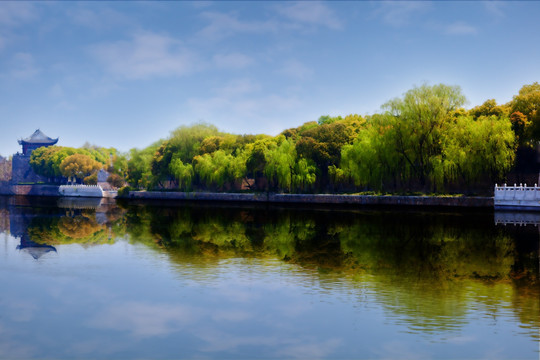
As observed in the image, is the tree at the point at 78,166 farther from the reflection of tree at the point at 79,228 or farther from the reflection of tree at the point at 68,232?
the reflection of tree at the point at 68,232

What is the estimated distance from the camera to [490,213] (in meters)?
32.8

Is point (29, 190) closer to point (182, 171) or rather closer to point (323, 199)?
point (182, 171)

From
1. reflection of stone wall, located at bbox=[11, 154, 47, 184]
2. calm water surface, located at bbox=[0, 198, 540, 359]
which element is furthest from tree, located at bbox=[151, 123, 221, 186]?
reflection of stone wall, located at bbox=[11, 154, 47, 184]

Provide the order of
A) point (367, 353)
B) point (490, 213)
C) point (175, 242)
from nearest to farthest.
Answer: point (367, 353) < point (175, 242) < point (490, 213)

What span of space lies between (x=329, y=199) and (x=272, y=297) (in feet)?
113

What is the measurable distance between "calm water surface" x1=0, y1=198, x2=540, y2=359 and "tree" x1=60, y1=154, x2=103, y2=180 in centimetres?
6440

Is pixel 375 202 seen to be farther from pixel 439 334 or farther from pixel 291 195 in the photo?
pixel 439 334

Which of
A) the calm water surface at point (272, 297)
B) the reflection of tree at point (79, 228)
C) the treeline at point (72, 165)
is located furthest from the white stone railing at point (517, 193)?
the treeline at point (72, 165)

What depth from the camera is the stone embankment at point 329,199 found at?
125ft

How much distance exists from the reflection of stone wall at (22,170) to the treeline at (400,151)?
5888 centimetres

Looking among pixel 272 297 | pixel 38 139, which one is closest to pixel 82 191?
pixel 38 139

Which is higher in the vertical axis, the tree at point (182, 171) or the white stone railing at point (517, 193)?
the tree at point (182, 171)

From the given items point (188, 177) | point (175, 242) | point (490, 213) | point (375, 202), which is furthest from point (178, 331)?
point (188, 177)

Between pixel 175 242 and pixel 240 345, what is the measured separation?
1229cm
